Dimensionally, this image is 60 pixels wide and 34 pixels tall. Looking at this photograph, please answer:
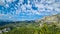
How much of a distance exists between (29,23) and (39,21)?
179 mm

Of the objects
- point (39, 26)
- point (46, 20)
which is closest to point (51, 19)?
point (46, 20)

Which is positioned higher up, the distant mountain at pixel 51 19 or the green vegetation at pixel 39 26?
the distant mountain at pixel 51 19

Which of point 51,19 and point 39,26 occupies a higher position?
point 51,19

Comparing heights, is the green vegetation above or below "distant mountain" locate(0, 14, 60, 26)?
below

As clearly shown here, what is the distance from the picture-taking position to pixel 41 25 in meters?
3.18

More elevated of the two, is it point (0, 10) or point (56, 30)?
point (0, 10)

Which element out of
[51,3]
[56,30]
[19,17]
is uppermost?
[51,3]

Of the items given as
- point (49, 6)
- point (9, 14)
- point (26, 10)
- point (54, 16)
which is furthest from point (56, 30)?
point (9, 14)

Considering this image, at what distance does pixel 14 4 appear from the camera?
Answer: 324 cm

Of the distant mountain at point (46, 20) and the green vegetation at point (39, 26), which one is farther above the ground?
the distant mountain at point (46, 20)

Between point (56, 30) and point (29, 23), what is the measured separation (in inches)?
19.1

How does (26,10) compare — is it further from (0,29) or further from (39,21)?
(0,29)

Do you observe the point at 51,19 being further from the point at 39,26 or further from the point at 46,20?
the point at 39,26

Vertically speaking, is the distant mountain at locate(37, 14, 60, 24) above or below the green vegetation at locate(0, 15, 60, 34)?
above
